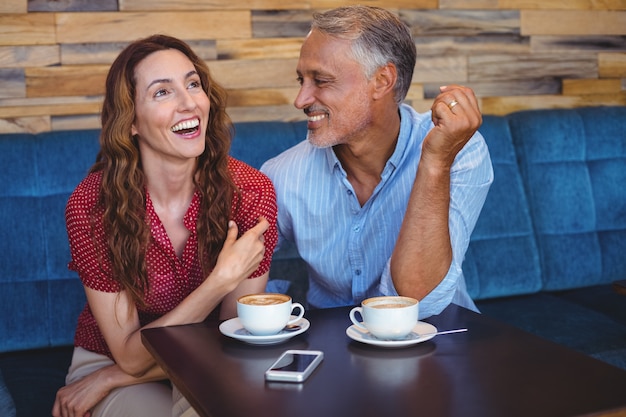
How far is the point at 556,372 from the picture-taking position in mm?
1286

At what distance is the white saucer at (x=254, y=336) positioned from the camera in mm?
1458

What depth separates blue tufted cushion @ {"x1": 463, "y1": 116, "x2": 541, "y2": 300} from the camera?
2754 millimetres

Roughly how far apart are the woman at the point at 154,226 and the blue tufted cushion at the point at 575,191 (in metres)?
1.23

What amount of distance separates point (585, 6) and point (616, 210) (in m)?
0.92

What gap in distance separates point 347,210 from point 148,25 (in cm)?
113

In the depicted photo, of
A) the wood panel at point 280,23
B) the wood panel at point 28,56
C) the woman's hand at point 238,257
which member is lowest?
the woman's hand at point 238,257

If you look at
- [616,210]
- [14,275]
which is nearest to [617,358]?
[616,210]

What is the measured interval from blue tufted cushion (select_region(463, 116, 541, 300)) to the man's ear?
2.81 ft

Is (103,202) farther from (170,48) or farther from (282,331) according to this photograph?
(282,331)

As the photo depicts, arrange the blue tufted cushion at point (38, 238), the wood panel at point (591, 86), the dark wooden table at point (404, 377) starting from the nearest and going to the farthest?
the dark wooden table at point (404, 377)
the blue tufted cushion at point (38, 238)
the wood panel at point (591, 86)

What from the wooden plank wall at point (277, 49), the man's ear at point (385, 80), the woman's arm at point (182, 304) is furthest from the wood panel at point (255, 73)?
the woman's arm at point (182, 304)

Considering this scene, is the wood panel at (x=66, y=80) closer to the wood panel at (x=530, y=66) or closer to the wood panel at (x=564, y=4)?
the wood panel at (x=530, y=66)

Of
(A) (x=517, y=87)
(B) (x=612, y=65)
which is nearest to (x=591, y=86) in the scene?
(B) (x=612, y=65)

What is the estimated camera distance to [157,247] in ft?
6.28
